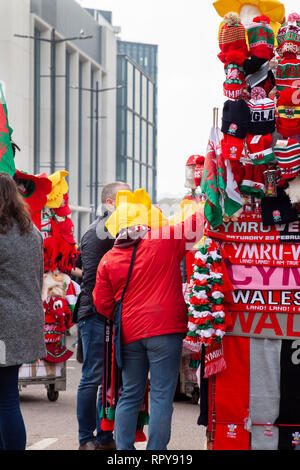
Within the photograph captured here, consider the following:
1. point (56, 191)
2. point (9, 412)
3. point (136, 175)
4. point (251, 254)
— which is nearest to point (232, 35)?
point (251, 254)

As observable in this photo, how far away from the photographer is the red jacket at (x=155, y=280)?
16.1 feet

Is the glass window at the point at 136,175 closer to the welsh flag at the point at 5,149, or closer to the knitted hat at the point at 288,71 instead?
the welsh flag at the point at 5,149

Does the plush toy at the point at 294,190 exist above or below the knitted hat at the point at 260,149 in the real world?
below

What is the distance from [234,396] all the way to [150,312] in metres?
0.73

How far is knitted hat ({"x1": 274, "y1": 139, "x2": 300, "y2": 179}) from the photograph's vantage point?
15.2ft

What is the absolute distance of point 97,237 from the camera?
5992 mm

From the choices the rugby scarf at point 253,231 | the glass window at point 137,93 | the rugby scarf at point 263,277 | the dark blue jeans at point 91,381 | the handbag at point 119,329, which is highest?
the glass window at point 137,93

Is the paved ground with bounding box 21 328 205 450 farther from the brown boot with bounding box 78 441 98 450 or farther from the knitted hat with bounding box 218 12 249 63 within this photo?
the knitted hat with bounding box 218 12 249 63

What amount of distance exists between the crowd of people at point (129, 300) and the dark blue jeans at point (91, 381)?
547 mm

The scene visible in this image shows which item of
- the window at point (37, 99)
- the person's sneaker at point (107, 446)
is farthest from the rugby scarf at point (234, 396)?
the window at point (37, 99)

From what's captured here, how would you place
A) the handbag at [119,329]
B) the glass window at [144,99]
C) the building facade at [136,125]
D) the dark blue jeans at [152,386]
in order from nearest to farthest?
1. the dark blue jeans at [152,386]
2. the handbag at [119,329]
3. the building facade at [136,125]
4. the glass window at [144,99]

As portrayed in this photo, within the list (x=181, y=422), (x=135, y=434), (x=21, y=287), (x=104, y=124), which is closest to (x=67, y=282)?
(x=181, y=422)

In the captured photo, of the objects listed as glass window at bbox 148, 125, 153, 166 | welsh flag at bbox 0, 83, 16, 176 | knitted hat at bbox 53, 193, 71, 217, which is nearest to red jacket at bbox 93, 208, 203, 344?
welsh flag at bbox 0, 83, 16, 176

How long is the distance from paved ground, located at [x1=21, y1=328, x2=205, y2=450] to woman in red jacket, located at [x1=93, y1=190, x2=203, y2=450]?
1106mm
